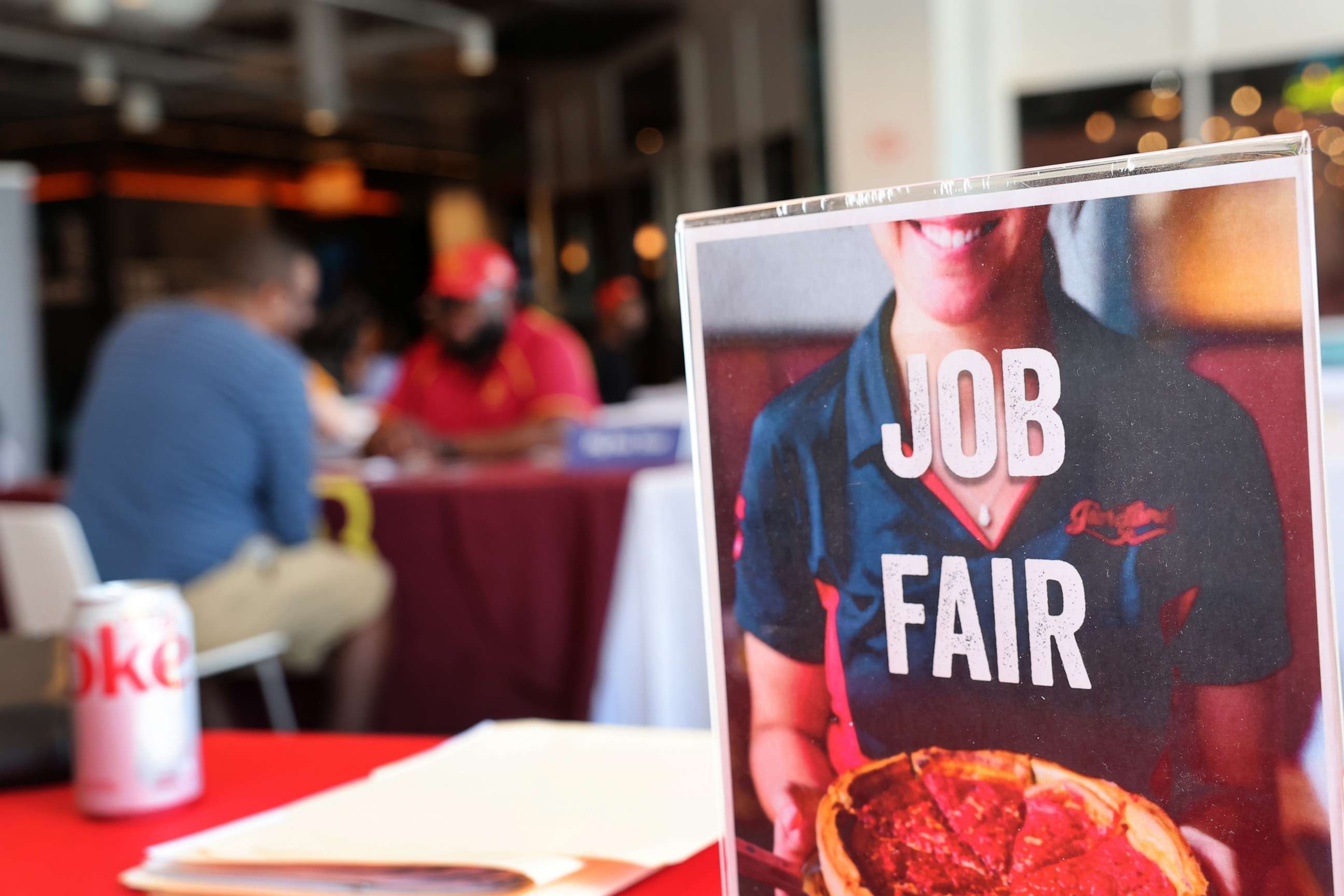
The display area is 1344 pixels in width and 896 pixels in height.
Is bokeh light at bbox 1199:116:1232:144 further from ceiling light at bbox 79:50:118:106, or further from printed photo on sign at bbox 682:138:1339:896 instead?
ceiling light at bbox 79:50:118:106

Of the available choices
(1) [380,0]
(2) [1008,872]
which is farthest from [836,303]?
(1) [380,0]

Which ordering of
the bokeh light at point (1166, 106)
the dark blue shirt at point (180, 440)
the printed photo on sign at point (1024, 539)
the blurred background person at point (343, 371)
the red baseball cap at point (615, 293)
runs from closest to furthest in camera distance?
the printed photo on sign at point (1024, 539)
the dark blue shirt at point (180, 440)
the blurred background person at point (343, 371)
the bokeh light at point (1166, 106)
the red baseball cap at point (615, 293)

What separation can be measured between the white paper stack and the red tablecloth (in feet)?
5.73

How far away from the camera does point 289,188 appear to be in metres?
10.8

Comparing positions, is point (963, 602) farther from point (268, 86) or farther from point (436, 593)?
point (268, 86)

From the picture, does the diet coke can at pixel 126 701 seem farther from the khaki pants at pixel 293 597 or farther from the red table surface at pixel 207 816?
the khaki pants at pixel 293 597

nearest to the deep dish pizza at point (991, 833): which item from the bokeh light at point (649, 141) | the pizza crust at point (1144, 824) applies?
the pizza crust at point (1144, 824)

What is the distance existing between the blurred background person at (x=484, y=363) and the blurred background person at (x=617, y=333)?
1.88 m

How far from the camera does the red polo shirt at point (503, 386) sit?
3.62m

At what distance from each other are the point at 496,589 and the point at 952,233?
2.39m

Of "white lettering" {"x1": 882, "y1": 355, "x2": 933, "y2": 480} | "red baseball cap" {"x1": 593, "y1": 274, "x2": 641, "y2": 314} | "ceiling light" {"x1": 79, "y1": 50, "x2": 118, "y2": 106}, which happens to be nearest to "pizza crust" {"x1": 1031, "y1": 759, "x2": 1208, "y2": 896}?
"white lettering" {"x1": 882, "y1": 355, "x2": 933, "y2": 480}

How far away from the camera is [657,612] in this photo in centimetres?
254

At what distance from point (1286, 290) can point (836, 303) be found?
136 millimetres

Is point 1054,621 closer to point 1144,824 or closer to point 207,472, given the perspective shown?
point 1144,824
